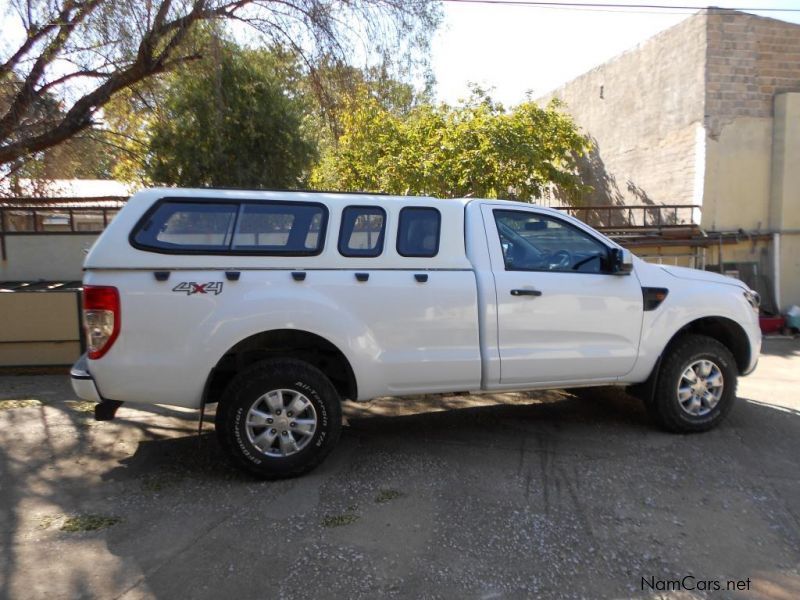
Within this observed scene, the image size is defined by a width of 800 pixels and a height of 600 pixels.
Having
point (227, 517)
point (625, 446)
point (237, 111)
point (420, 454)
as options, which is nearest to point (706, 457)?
point (625, 446)

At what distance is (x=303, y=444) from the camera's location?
4426 mm

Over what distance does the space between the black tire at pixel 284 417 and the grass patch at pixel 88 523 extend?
81cm

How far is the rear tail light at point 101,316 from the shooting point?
4.06 metres

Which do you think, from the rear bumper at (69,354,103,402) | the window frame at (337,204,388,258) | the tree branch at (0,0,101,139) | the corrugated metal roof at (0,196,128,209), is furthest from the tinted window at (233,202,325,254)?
the corrugated metal roof at (0,196,128,209)

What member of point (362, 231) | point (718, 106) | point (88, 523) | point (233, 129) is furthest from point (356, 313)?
point (718, 106)

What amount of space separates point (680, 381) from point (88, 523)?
4.52m

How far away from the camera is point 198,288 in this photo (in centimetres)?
419

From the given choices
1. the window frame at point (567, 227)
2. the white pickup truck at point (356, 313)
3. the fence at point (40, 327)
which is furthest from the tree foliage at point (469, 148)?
the white pickup truck at point (356, 313)

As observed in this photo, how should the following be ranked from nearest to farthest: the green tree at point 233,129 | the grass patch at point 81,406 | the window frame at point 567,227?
the window frame at point 567,227
the grass patch at point 81,406
the green tree at point 233,129

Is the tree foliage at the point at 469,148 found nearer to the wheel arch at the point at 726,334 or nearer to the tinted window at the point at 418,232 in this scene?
the tinted window at the point at 418,232

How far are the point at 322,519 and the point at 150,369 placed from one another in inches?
59.1

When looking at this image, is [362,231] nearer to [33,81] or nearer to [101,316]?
[101,316]

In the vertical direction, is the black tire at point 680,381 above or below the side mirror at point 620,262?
below

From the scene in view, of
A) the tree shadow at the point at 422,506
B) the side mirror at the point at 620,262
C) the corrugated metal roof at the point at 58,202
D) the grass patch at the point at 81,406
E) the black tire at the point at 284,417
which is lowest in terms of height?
the tree shadow at the point at 422,506
